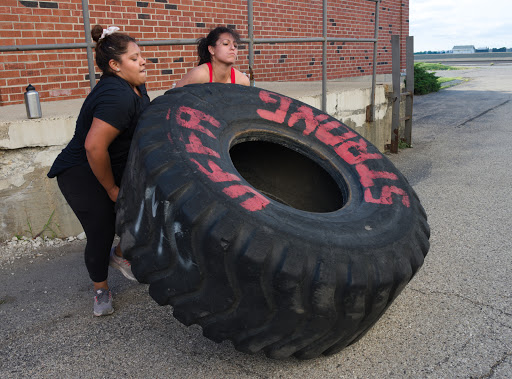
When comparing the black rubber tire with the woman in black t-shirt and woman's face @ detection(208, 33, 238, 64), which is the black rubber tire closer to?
the woman in black t-shirt

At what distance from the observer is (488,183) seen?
5207 mm

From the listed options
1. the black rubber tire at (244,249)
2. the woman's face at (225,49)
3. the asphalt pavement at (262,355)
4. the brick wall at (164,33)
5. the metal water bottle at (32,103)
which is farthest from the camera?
the brick wall at (164,33)

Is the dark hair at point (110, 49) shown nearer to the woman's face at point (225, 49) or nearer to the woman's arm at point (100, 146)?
the woman's arm at point (100, 146)

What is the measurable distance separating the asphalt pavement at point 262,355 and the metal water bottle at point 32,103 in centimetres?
101

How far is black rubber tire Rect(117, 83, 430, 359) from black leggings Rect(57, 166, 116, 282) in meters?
0.40

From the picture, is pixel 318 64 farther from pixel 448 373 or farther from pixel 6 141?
pixel 448 373

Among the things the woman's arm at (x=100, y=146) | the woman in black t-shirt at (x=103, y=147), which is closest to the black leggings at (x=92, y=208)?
the woman in black t-shirt at (x=103, y=147)

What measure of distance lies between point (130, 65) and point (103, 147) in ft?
1.52

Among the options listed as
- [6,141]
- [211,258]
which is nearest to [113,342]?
[211,258]

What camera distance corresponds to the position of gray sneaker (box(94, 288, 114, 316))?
9.05ft

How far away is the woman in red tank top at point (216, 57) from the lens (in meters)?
3.50

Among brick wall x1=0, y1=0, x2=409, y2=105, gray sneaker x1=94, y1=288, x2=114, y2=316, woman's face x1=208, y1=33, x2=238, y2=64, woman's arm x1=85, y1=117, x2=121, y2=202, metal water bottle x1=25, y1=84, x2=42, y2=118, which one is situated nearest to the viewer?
woman's arm x1=85, y1=117, x2=121, y2=202

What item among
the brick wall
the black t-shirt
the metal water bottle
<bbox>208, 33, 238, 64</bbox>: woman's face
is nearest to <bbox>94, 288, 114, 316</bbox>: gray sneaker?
the black t-shirt

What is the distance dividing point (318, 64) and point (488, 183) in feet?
16.7
